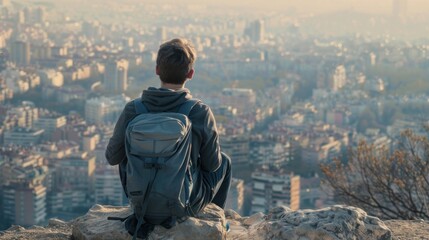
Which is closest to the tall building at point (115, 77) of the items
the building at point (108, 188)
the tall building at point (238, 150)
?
the tall building at point (238, 150)

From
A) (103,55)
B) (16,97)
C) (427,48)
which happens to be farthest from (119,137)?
(427,48)

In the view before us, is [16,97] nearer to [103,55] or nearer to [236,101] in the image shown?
[236,101]

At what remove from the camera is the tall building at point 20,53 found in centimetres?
3488

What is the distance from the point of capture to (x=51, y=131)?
78.7ft

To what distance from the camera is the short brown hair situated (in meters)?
1.97

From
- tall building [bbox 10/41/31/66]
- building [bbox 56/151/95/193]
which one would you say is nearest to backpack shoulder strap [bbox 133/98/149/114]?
building [bbox 56/151/95/193]

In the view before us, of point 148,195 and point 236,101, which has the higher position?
point 148,195

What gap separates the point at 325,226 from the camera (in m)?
2.11

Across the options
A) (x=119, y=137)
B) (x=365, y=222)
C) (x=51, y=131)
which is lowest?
(x=51, y=131)

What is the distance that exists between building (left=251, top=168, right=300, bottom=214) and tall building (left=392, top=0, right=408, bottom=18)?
54.7 m

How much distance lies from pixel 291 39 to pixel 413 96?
3323 centimetres

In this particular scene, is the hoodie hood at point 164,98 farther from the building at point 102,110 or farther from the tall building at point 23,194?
the building at point 102,110

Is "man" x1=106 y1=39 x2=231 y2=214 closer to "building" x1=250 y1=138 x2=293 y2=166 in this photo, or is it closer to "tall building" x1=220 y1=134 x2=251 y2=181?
"tall building" x1=220 y1=134 x2=251 y2=181

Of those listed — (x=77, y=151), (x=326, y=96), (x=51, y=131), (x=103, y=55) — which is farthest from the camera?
(x=103, y=55)
